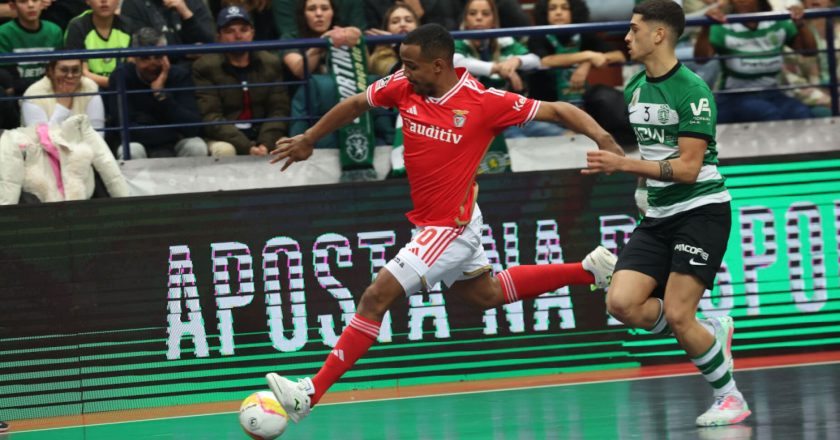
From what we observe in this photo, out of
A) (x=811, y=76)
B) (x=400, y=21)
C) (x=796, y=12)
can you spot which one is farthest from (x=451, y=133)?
(x=811, y=76)

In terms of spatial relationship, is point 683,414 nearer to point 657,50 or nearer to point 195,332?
point 657,50

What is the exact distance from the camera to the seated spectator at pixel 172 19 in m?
12.4

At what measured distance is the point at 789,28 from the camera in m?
12.9

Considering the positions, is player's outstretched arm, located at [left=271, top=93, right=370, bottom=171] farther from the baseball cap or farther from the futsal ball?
the baseball cap

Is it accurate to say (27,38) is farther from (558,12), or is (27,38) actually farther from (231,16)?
(558,12)

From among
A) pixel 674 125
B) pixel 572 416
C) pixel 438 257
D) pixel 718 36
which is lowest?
pixel 572 416

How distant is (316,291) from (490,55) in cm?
280

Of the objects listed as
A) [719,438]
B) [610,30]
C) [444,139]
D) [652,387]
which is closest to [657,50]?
[444,139]

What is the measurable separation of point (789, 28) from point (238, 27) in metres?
5.19

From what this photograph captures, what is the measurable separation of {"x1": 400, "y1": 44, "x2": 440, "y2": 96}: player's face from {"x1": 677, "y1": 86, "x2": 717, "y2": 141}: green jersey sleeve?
1538 millimetres

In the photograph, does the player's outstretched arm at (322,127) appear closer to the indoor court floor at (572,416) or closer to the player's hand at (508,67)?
the indoor court floor at (572,416)

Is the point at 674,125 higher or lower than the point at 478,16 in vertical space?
lower

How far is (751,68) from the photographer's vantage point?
41.7 feet

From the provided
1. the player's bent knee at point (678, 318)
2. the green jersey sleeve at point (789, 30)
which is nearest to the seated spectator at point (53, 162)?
the player's bent knee at point (678, 318)
